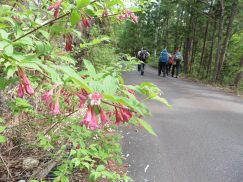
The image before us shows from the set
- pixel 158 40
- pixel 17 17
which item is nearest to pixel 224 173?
pixel 17 17

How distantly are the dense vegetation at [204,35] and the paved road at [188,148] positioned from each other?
4.88 m

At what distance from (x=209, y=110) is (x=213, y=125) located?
5.50 feet

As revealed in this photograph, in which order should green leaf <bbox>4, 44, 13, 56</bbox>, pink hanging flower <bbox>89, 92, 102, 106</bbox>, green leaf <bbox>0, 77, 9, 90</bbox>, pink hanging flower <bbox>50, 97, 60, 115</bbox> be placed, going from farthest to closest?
1. green leaf <bbox>0, 77, 9, 90</bbox>
2. pink hanging flower <bbox>50, 97, 60, 115</bbox>
3. green leaf <bbox>4, 44, 13, 56</bbox>
4. pink hanging flower <bbox>89, 92, 102, 106</bbox>

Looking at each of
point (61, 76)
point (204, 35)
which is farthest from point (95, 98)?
point (204, 35)

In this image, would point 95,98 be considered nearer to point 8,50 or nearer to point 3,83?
point 8,50

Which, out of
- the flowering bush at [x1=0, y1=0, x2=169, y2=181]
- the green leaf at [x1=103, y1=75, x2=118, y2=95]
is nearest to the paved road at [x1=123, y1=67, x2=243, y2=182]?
the flowering bush at [x1=0, y1=0, x2=169, y2=181]

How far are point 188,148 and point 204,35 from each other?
76.3 ft

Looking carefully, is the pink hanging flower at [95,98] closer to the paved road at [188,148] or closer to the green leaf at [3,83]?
the green leaf at [3,83]

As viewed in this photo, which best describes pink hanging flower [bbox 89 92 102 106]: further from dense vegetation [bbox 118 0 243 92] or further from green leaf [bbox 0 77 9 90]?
dense vegetation [bbox 118 0 243 92]

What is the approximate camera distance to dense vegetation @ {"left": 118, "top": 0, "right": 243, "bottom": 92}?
18734 millimetres

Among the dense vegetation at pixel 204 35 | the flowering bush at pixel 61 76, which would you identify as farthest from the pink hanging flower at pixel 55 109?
the dense vegetation at pixel 204 35

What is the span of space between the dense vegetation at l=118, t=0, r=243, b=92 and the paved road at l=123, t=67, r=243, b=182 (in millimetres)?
4882

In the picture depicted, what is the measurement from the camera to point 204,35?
26750mm

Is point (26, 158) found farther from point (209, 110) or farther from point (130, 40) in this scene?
point (130, 40)
